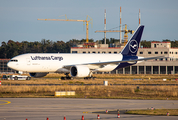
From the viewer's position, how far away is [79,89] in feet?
122

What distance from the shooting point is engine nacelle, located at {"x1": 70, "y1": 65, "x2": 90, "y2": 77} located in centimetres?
5369

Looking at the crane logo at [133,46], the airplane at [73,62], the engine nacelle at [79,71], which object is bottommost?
the engine nacelle at [79,71]

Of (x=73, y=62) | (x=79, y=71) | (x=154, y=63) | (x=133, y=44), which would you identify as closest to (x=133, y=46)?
(x=133, y=44)

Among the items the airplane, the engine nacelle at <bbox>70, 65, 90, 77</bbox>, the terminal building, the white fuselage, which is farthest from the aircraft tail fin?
the terminal building

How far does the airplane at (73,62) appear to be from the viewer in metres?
53.0

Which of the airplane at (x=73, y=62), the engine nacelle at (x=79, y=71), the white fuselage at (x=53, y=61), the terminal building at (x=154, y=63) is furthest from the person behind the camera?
the terminal building at (x=154, y=63)

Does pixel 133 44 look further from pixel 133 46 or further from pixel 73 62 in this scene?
pixel 73 62

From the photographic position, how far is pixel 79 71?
5366 centimetres

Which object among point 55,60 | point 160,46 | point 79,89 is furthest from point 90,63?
point 160,46

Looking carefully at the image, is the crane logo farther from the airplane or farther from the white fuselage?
the white fuselage

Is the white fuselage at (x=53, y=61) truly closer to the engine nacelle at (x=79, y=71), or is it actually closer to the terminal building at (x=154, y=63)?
the engine nacelle at (x=79, y=71)

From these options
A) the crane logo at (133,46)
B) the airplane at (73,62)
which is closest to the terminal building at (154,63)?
the crane logo at (133,46)

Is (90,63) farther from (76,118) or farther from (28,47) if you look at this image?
(28,47)

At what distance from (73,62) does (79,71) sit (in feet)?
15.4
